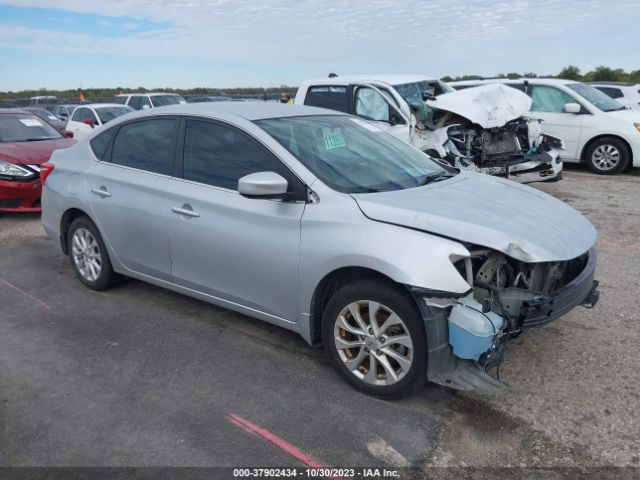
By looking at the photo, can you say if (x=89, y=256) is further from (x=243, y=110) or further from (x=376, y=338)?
(x=376, y=338)

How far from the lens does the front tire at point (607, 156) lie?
→ 10.6 m

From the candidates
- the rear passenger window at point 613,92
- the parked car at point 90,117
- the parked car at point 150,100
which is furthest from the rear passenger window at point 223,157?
the parked car at point 150,100

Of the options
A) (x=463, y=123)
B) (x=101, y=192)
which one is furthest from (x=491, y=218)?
(x=463, y=123)

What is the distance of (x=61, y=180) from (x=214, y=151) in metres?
1.98

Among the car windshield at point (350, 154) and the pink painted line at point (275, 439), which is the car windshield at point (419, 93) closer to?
the car windshield at point (350, 154)

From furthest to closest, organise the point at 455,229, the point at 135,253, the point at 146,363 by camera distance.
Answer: the point at 135,253 → the point at 146,363 → the point at 455,229

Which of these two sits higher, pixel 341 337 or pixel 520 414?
pixel 341 337

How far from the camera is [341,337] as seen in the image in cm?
345

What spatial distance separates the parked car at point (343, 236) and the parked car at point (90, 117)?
983 cm

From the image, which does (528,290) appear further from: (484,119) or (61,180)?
(484,119)

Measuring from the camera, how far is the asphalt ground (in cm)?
290

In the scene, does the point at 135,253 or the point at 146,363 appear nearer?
the point at 146,363

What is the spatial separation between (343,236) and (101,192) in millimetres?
2486

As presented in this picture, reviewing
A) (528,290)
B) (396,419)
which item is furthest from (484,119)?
(396,419)
